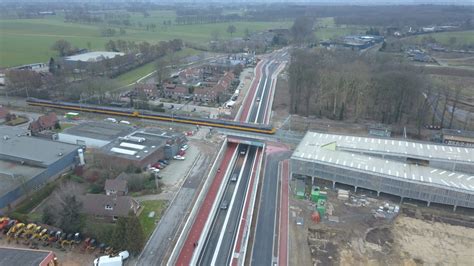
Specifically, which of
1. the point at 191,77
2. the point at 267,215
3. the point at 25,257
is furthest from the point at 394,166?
the point at 191,77

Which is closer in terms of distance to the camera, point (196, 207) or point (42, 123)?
point (196, 207)

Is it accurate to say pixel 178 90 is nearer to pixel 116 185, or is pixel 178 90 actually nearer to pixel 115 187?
pixel 116 185

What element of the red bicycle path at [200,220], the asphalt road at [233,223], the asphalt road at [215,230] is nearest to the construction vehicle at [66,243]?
the red bicycle path at [200,220]

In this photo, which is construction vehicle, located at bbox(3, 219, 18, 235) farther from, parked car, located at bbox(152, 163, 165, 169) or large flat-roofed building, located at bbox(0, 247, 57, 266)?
parked car, located at bbox(152, 163, 165, 169)

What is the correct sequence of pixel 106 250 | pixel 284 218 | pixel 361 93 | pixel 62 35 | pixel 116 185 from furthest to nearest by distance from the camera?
1. pixel 62 35
2. pixel 361 93
3. pixel 116 185
4. pixel 284 218
5. pixel 106 250

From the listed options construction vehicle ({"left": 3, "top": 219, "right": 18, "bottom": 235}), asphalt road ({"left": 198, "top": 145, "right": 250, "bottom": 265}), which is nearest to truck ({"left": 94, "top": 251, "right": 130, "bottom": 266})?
asphalt road ({"left": 198, "top": 145, "right": 250, "bottom": 265})

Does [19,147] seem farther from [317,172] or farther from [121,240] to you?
[317,172]

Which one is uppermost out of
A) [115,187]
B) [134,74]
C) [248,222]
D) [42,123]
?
[134,74]

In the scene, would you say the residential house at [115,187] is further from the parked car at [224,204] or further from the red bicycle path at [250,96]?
the red bicycle path at [250,96]
